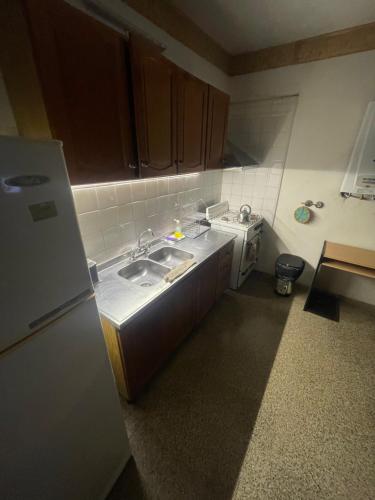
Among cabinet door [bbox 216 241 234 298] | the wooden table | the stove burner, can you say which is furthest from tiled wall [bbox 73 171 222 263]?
the wooden table

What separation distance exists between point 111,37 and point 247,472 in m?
2.38

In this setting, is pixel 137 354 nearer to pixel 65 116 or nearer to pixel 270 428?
pixel 270 428

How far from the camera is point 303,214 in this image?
99.5 inches

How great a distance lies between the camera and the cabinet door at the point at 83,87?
78 centimetres

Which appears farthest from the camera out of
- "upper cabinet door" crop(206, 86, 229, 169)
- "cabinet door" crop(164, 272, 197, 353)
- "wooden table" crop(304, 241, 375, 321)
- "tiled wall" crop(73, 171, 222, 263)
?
"wooden table" crop(304, 241, 375, 321)

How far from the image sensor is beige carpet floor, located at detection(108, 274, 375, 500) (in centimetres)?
115

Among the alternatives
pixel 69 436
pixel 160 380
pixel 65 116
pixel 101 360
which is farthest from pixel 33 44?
pixel 160 380

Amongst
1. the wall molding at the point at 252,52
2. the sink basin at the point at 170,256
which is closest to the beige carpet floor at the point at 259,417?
the sink basin at the point at 170,256

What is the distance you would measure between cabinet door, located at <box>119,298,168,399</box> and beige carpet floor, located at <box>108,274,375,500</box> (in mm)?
239

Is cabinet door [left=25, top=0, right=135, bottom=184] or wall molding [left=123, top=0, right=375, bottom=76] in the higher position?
wall molding [left=123, top=0, right=375, bottom=76]

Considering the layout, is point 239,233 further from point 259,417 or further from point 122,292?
point 259,417

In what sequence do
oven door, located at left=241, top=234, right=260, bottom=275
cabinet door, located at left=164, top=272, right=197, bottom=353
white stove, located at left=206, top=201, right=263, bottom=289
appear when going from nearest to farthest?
cabinet door, located at left=164, top=272, right=197, bottom=353, white stove, located at left=206, top=201, right=263, bottom=289, oven door, located at left=241, top=234, right=260, bottom=275

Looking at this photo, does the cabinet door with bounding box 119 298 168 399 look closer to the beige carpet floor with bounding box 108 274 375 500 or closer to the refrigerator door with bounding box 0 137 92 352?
the beige carpet floor with bounding box 108 274 375 500

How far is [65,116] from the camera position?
0.86 meters
